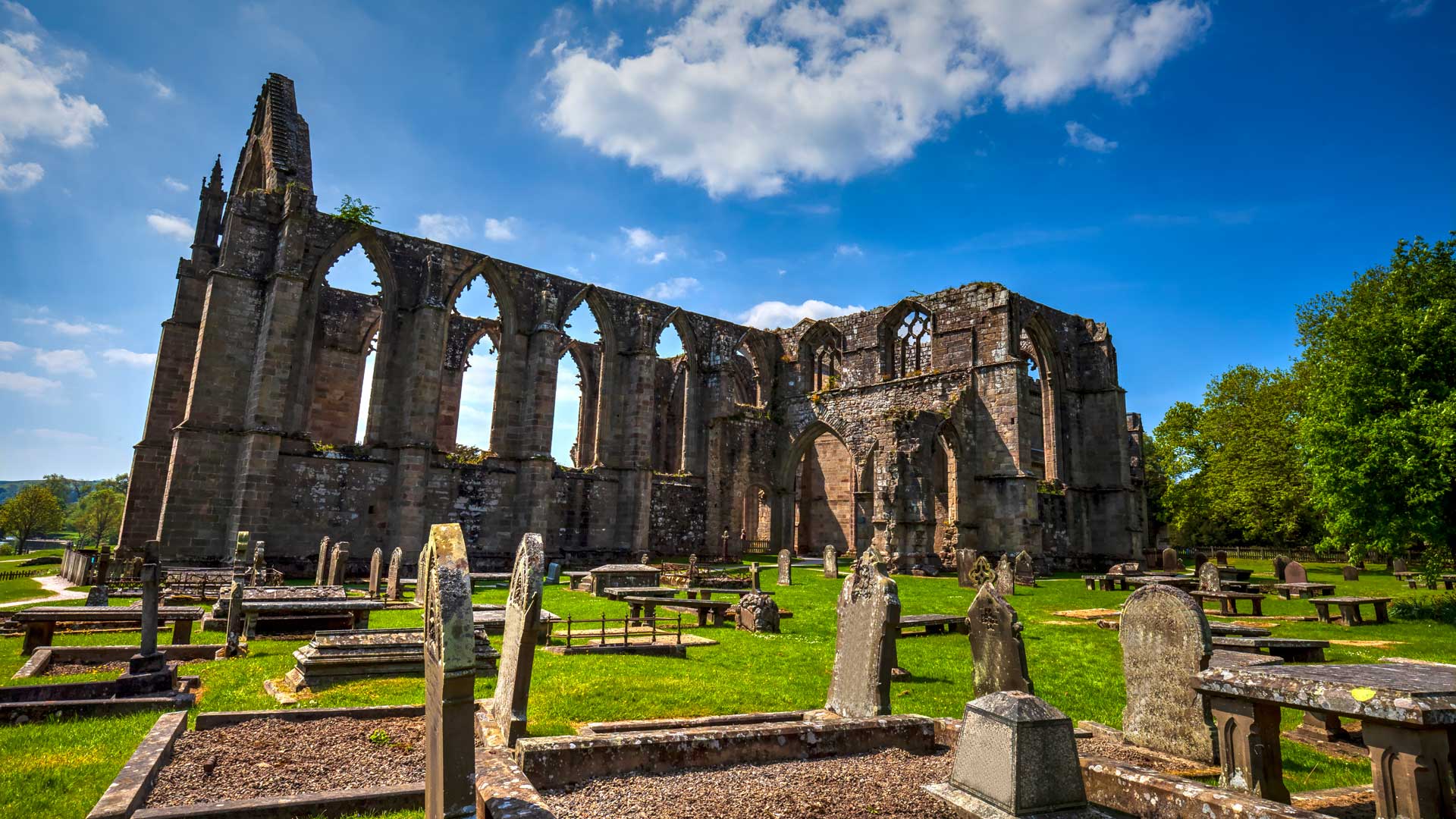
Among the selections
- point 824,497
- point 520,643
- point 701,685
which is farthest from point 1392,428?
point 824,497

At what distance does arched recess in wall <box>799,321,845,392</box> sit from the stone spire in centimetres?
2061

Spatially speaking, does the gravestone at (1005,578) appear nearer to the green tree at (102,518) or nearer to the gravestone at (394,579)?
the gravestone at (394,579)

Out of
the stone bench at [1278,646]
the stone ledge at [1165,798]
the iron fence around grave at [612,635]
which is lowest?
the iron fence around grave at [612,635]

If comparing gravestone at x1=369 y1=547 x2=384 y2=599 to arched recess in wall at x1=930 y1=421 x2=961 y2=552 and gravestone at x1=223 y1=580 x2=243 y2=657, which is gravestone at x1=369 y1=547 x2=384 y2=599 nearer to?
gravestone at x1=223 y1=580 x2=243 y2=657

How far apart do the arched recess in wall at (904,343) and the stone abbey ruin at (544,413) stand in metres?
0.11

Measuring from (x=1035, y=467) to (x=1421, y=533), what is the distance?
20.8 metres

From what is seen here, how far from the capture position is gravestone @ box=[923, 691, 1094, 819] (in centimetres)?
321

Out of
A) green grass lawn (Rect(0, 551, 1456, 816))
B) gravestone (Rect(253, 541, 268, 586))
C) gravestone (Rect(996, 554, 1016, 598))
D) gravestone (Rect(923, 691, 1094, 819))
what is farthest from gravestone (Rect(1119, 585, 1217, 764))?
gravestone (Rect(253, 541, 268, 586))

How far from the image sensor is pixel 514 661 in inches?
190

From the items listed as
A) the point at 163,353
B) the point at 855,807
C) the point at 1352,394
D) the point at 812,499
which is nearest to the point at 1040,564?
the point at 1352,394

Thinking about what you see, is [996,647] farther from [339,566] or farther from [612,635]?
[339,566]

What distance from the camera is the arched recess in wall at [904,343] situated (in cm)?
2677

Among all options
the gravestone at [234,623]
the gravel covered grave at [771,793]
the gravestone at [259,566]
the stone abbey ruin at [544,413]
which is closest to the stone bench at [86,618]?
the gravestone at [234,623]

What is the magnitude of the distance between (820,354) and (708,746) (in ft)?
84.7
